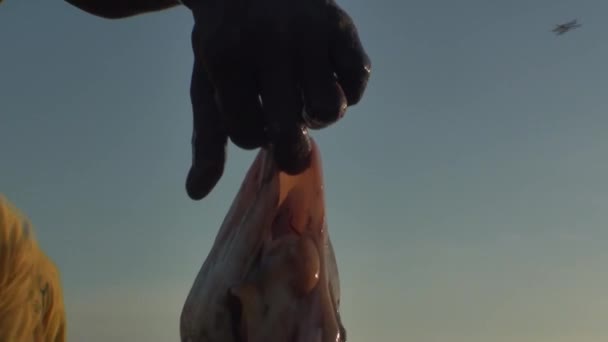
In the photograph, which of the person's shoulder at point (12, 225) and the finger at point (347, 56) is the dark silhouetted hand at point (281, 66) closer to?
the finger at point (347, 56)

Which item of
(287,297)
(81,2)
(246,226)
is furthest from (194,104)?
(81,2)

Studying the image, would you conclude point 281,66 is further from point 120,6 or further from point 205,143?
point 120,6

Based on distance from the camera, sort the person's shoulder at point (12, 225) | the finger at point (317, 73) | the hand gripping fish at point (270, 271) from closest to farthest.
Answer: the finger at point (317, 73), the hand gripping fish at point (270, 271), the person's shoulder at point (12, 225)

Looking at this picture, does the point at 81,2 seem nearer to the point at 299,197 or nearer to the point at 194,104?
the point at 194,104

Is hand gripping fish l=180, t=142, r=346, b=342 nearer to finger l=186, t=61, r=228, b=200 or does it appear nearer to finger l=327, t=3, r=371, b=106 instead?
finger l=186, t=61, r=228, b=200

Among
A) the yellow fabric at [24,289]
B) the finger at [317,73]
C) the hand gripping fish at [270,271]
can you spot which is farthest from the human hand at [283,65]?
the yellow fabric at [24,289]

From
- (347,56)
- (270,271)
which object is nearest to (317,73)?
(347,56)

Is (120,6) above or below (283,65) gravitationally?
above
